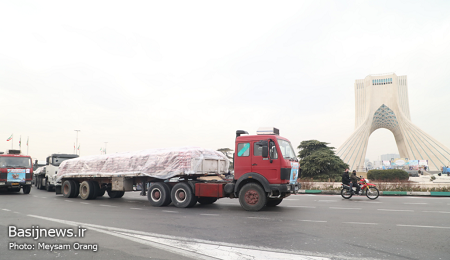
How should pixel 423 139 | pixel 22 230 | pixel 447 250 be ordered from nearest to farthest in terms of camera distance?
1. pixel 447 250
2. pixel 22 230
3. pixel 423 139

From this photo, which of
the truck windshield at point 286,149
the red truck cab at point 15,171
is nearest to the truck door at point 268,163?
the truck windshield at point 286,149

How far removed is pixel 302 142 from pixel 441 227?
82.6ft

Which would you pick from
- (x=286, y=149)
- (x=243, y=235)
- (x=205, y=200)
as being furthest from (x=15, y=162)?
(x=243, y=235)

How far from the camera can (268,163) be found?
404 inches

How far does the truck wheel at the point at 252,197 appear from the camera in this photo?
33.6ft

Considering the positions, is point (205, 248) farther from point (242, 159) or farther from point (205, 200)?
point (205, 200)

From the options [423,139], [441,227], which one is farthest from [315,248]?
[423,139]

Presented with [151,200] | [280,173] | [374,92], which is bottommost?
[151,200]

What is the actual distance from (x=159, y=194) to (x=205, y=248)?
719 centimetres

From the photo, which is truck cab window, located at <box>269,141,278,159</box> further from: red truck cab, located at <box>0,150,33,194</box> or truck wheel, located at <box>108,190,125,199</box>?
red truck cab, located at <box>0,150,33,194</box>

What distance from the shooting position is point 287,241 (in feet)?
19.6

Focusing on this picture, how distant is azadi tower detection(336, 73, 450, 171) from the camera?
2549 inches

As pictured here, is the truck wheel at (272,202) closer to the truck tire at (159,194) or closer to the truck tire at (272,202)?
the truck tire at (272,202)

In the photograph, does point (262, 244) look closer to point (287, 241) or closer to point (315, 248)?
point (287, 241)
